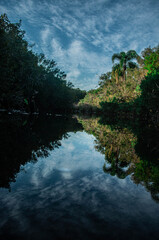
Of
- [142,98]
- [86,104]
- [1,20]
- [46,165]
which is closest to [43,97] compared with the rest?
[86,104]

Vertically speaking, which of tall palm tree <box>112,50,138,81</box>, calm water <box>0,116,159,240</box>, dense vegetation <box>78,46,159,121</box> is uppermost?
tall palm tree <box>112,50,138,81</box>

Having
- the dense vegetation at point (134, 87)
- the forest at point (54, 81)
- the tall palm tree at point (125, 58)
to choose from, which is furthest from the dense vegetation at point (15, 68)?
the tall palm tree at point (125, 58)

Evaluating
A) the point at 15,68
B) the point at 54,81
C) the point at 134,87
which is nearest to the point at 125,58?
the point at 134,87

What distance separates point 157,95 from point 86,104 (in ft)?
138

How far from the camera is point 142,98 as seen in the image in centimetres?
1670

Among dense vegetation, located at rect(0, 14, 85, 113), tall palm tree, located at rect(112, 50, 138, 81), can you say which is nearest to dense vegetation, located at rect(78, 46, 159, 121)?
tall palm tree, located at rect(112, 50, 138, 81)

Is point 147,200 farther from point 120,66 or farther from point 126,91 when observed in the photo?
point 120,66

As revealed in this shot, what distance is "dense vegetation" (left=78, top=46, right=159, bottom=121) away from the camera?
15.2 m

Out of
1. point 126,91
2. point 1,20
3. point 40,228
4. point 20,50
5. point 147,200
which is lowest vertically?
point 147,200

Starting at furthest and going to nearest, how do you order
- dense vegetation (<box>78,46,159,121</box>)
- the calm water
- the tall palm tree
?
the tall palm tree < dense vegetation (<box>78,46,159,121</box>) < the calm water

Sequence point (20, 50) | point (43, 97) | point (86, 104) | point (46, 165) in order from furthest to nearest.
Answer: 1. point (86, 104)
2. point (43, 97)
3. point (20, 50)
4. point (46, 165)

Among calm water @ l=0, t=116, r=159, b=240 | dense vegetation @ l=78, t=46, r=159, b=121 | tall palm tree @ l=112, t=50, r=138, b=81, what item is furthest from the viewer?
tall palm tree @ l=112, t=50, r=138, b=81

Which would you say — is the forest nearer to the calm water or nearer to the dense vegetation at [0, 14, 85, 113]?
the dense vegetation at [0, 14, 85, 113]

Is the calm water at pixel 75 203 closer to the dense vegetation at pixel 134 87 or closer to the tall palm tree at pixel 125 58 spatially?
the dense vegetation at pixel 134 87
